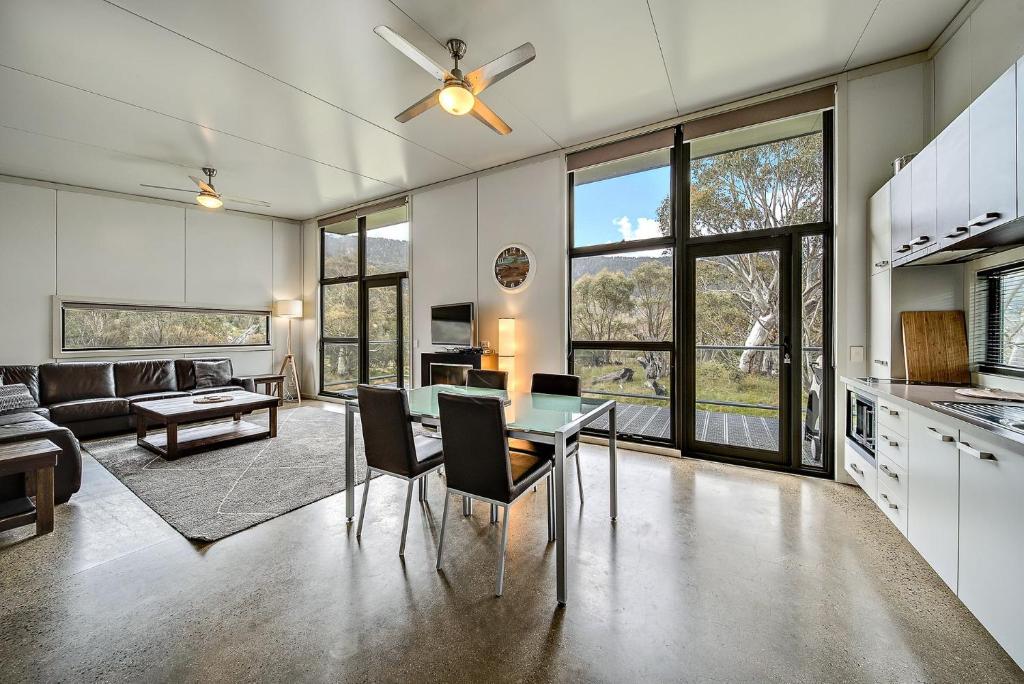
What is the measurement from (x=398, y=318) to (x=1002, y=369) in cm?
582

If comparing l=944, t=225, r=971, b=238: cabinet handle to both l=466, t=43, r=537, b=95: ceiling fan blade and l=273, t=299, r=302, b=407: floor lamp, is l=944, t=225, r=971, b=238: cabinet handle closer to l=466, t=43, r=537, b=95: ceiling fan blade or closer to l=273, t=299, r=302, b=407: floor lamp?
l=466, t=43, r=537, b=95: ceiling fan blade

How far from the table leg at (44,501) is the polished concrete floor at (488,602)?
0.07 metres

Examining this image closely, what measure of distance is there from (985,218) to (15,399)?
7.14 metres

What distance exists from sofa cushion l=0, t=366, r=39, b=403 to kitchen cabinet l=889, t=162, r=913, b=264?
25.3 ft

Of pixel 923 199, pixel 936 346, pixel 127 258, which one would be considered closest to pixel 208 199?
pixel 127 258

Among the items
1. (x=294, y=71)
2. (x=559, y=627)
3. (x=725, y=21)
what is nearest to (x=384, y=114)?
(x=294, y=71)

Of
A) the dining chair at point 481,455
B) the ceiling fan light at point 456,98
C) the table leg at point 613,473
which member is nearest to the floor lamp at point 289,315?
the ceiling fan light at point 456,98

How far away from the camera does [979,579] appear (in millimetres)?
1493

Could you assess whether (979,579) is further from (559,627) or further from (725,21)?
(725,21)

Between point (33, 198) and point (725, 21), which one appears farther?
point (33, 198)

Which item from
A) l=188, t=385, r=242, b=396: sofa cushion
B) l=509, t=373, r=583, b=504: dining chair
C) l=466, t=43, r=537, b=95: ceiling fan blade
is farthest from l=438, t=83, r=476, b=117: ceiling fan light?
l=188, t=385, r=242, b=396: sofa cushion

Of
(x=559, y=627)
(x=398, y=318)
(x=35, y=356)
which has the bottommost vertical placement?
(x=559, y=627)

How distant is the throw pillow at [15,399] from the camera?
3.93m

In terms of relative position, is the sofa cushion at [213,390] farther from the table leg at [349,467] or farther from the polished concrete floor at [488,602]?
the table leg at [349,467]
